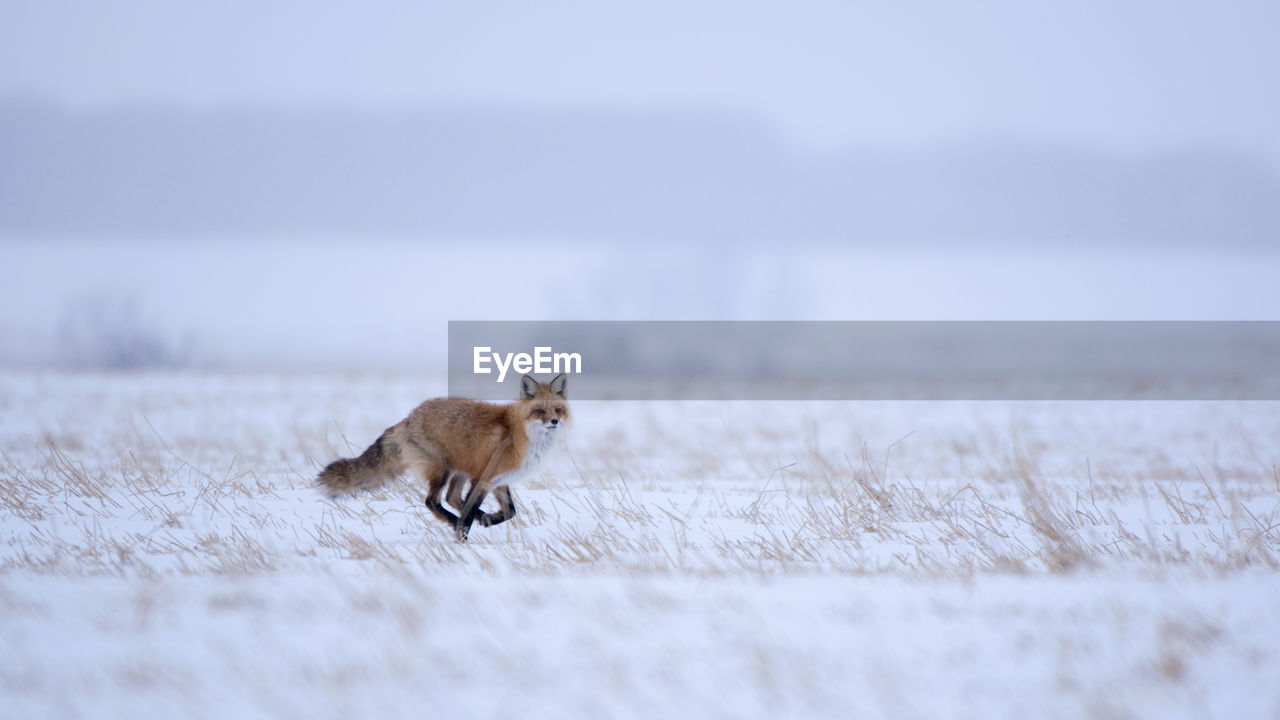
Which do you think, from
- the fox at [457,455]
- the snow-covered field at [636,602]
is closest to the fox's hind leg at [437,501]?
the fox at [457,455]

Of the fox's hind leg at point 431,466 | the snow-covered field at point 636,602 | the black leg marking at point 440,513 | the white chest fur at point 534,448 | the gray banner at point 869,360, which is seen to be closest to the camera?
the snow-covered field at point 636,602

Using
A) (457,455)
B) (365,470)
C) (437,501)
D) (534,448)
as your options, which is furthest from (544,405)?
(365,470)

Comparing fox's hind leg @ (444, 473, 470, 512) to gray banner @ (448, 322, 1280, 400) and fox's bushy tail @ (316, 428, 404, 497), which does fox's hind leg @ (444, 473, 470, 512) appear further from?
gray banner @ (448, 322, 1280, 400)

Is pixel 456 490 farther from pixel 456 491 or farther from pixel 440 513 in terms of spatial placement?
pixel 440 513

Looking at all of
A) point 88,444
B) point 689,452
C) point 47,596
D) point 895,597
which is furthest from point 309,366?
point 895,597

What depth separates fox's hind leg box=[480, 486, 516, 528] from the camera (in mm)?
6219

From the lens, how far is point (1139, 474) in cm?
898

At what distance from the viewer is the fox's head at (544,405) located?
6.32m

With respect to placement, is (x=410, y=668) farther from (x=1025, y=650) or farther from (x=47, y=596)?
(x=1025, y=650)

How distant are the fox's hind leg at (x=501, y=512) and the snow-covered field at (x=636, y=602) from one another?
13 centimetres

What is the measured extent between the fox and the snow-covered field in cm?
26

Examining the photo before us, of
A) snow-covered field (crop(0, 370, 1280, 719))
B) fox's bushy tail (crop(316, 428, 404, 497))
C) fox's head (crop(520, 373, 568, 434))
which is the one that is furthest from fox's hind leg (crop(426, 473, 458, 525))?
fox's head (crop(520, 373, 568, 434))

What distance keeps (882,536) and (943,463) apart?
17.9 feet

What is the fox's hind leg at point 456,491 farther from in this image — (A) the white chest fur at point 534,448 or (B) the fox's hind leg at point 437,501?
(A) the white chest fur at point 534,448
